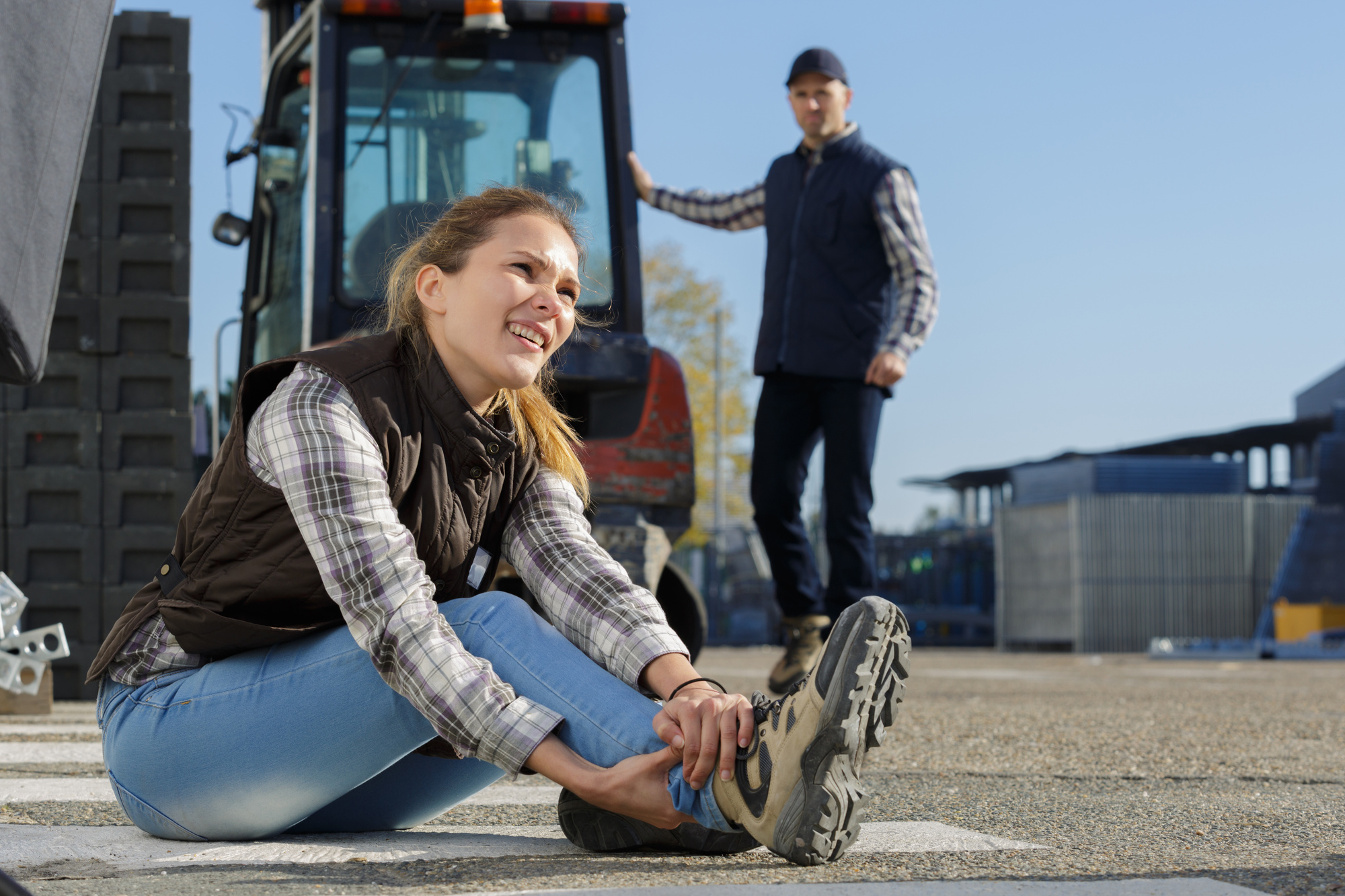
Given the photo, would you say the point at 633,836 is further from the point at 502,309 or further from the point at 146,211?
the point at 146,211

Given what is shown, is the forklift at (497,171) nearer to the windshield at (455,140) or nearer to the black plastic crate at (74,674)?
the windshield at (455,140)

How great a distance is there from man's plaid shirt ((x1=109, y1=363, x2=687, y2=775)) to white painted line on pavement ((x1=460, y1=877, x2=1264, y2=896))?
0.29 meters

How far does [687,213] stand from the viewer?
5.93m

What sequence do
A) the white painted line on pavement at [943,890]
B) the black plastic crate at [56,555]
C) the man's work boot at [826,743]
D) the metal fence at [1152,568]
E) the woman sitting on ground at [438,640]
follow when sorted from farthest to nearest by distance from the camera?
the metal fence at [1152,568] < the black plastic crate at [56,555] < the woman sitting on ground at [438,640] < the man's work boot at [826,743] < the white painted line on pavement at [943,890]

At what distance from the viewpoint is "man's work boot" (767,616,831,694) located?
17.2 ft

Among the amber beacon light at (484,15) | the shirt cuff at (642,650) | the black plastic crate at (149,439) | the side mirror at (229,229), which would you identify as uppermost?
the amber beacon light at (484,15)

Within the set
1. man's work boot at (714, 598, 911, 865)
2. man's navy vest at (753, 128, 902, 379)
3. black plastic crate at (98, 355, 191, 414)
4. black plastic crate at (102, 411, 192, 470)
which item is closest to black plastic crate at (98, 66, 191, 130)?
black plastic crate at (98, 355, 191, 414)

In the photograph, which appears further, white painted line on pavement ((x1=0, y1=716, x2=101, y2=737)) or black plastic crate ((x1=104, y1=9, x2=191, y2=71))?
black plastic crate ((x1=104, y1=9, x2=191, y2=71))

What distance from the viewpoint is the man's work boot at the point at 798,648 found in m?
5.23

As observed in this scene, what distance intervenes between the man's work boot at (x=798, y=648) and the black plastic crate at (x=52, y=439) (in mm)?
3223

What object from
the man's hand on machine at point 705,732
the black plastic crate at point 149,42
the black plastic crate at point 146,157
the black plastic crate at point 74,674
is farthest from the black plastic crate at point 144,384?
the man's hand on machine at point 705,732

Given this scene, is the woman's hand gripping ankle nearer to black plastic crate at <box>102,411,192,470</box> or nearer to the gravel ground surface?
the gravel ground surface

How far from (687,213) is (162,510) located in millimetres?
2682

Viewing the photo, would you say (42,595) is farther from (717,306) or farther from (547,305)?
(717,306)
